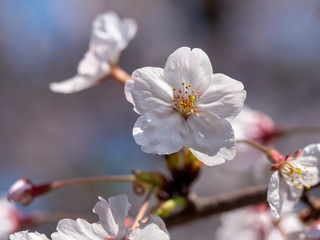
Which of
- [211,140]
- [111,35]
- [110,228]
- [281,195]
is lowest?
[281,195]

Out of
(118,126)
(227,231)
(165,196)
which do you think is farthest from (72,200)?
(165,196)

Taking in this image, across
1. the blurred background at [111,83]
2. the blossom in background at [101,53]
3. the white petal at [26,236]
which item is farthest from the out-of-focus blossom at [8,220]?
the blurred background at [111,83]

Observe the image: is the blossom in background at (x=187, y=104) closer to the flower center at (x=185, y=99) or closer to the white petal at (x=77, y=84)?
the flower center at (x=185, y=99)

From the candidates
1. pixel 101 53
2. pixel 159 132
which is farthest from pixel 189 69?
pixel 101 53

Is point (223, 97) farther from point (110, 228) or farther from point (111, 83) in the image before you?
point (111, 83)

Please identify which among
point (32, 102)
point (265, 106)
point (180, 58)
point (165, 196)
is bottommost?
point (265, 106)

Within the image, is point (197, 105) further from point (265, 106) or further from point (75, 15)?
point (75, 15)

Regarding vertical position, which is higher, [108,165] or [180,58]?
[180,58]

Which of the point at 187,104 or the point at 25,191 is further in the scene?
the point at 25,191
